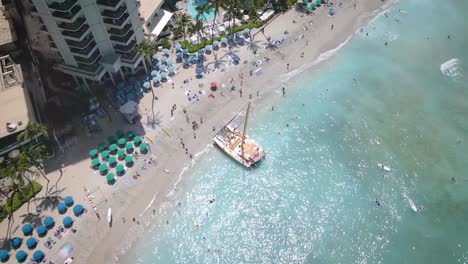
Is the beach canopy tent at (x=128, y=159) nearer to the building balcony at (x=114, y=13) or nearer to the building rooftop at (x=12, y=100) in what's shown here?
the building rooftop at (x=12, y=100)

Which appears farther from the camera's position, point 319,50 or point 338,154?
point 319,50

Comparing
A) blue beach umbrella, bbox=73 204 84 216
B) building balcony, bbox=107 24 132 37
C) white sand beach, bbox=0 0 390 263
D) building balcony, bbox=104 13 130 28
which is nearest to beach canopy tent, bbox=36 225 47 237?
white sand beach, bbox=0 0 390 263

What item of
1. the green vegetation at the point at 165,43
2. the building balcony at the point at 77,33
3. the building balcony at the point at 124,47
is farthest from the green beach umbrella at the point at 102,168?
the green vegetation at the point at 165,43

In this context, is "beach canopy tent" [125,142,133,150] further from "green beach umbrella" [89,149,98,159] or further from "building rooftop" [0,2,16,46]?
"building rooftop" [0,2,16,46]

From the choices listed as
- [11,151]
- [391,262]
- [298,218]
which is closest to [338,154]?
[298,218]

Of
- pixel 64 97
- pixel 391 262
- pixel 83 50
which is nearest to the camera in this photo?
pixel 391 262

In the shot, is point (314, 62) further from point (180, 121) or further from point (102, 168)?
point (102, 168)

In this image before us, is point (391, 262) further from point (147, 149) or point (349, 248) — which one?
point (147, 149)
